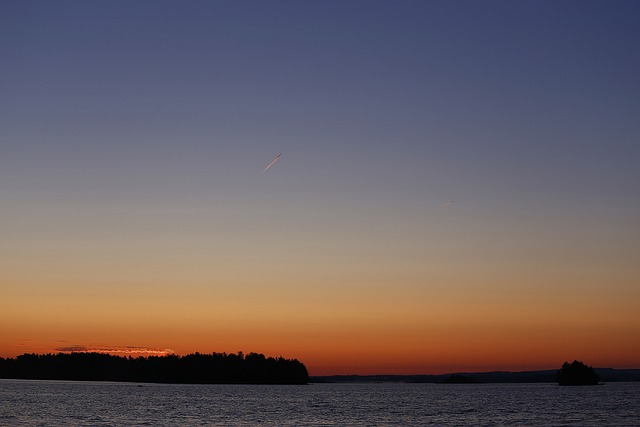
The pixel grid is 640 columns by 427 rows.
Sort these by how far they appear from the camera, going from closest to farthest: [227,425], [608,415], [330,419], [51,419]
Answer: [227,425]
[51,419]
[330,419]
[608,415]

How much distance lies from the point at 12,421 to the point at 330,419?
43.0 m

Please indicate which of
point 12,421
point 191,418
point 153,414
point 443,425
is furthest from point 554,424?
point 12,421

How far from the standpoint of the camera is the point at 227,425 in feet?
323

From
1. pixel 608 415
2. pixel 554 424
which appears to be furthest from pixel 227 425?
pixel 608 415

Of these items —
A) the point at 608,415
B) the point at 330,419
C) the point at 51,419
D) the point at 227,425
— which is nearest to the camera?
the point at 227,425

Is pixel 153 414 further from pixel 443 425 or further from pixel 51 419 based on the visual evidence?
pixel 443 425

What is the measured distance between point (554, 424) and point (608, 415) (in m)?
23.5

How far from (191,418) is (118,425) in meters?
16.6

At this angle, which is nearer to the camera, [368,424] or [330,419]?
[368,424]

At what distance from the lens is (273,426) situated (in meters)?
98.5

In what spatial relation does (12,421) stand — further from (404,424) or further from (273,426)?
(404,424)

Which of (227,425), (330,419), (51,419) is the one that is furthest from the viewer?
(330,419)

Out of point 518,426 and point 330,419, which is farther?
point 330,419

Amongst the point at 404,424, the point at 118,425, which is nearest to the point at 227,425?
the point at 118,425
